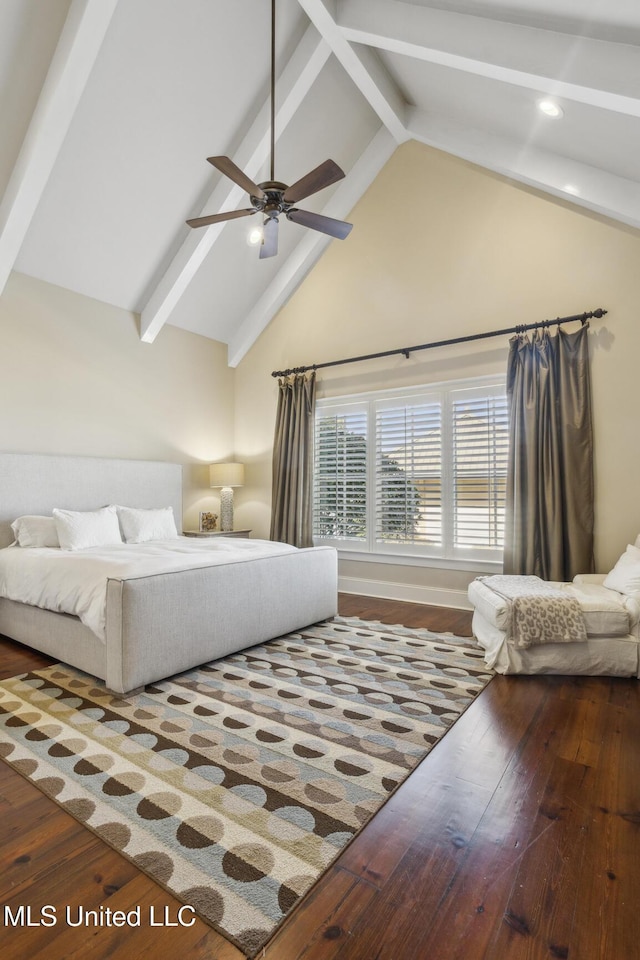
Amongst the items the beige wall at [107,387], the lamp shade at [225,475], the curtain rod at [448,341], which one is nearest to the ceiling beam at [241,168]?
the beige wall at [107,387]

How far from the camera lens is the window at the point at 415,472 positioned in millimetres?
4465

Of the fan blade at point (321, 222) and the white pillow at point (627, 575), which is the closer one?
the white pillow at point (627, 575)

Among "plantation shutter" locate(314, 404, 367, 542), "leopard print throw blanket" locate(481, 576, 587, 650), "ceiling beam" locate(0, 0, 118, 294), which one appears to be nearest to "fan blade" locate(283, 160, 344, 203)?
"ceiling beam" locate(0, 0, 118, 294)

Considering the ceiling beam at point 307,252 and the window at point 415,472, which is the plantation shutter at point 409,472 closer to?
the window at point 415,472

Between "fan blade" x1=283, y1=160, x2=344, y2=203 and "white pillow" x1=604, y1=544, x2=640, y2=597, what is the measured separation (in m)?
2.97

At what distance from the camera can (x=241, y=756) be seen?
2.01 metres

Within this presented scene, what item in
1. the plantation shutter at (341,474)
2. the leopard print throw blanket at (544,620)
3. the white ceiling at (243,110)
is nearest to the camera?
the leopard print throw blanket at (544,620)

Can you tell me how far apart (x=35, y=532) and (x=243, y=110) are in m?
3.87

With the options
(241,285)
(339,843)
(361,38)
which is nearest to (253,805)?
(339,843)

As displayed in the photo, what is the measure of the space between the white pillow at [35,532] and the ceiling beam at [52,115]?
202 centimetres

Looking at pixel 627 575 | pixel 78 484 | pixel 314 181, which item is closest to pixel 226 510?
pixel 78 484

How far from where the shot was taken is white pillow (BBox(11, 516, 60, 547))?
3.86 meters

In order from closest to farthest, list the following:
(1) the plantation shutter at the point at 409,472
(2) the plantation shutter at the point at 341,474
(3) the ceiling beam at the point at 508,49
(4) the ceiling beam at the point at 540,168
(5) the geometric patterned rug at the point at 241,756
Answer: (5) the geometric patterned rug at the point at 241,756 < (3) the ceiling beam at the point at 508,49 < (4) the ceiling beam at the point at 540,168 < (1) the plantation shutter at the point at 409,472 < (2) the plantation shutter at the point at 341,474

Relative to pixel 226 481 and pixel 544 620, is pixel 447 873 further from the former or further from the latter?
pixel 226 481
